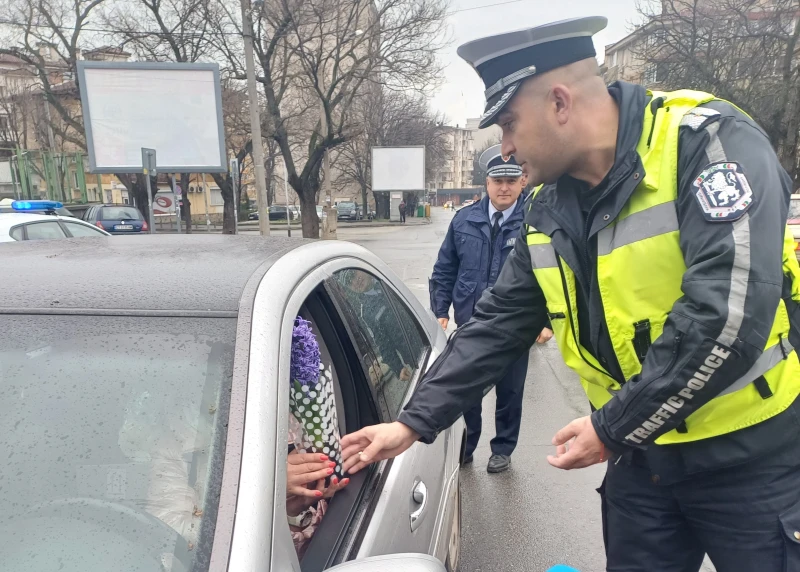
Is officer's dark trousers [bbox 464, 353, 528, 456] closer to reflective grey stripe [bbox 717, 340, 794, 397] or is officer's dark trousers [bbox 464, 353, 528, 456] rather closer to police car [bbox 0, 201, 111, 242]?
reflective grey stripe [bbox 717, 340, 794, 397]

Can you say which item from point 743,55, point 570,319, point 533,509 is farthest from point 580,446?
point 743,55

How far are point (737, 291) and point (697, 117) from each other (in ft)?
1.40

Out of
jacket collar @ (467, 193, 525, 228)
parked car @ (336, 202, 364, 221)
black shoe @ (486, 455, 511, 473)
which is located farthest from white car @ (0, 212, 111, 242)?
parked car @ (336, 202, 364, 221)

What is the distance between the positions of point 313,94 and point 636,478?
2094cm

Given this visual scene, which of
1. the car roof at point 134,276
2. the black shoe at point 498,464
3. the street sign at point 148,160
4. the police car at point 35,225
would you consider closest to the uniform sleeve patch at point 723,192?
the car roof at point 134,276

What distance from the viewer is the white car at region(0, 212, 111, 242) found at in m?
6.88

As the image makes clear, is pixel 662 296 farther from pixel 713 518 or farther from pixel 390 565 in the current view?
pixel 390 565

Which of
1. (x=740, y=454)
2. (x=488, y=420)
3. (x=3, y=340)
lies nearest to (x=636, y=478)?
(x=740, y=454)

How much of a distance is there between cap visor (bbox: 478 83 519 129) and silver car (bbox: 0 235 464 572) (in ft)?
1.98

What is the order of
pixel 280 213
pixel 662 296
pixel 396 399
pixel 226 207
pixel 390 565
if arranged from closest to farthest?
1. pixel 390 565
2. pixel 662 296
3. pixel 396 399
4. pixel 226 207
5. pixel 280 213

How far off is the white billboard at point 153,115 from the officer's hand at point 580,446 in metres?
16.1

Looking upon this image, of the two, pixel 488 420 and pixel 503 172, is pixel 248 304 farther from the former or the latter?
pixel 488 420

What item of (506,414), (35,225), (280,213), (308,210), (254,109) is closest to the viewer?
(506,414)

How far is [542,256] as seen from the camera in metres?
1.55
